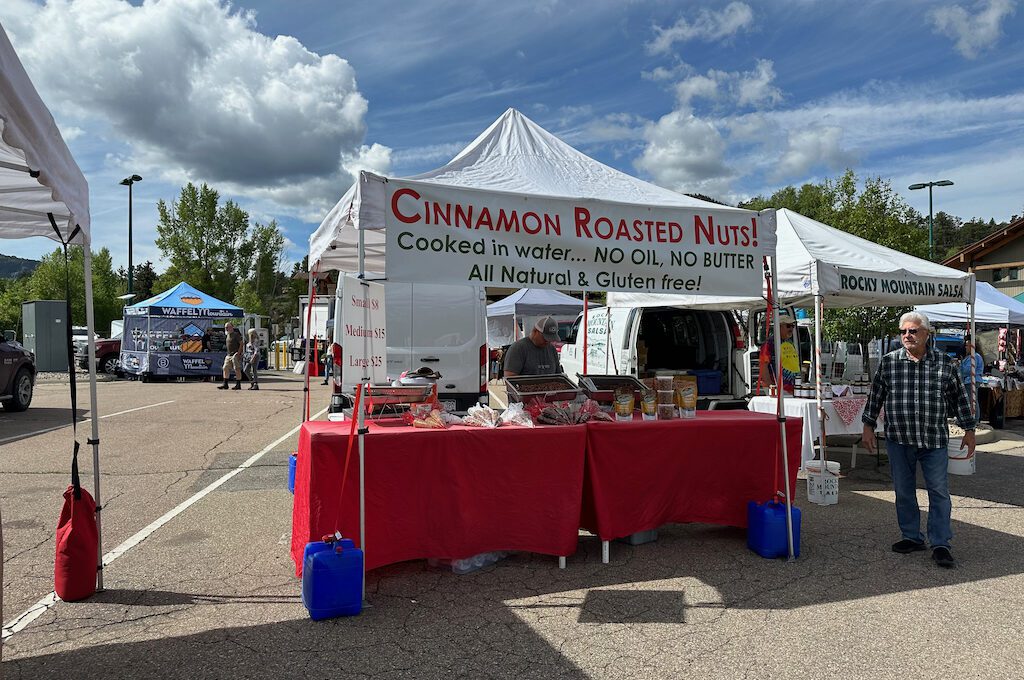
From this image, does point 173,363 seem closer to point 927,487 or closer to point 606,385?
point 606,385

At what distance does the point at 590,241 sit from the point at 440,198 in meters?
1.13

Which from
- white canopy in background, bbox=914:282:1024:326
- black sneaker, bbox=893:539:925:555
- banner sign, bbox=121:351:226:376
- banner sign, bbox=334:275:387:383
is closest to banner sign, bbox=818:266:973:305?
black sneaker, bbox=893:539:925:555

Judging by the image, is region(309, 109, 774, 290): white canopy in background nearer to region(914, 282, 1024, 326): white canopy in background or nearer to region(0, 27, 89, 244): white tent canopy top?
region(0, 27, 89, 244): white tent canopy top

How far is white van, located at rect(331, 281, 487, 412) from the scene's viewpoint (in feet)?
29.0

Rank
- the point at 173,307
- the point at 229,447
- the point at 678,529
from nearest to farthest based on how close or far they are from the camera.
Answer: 1. the point at 678,529
2. the point at 229,447
3. the point at 173,307

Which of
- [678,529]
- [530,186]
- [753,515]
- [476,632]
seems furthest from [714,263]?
[476,632]

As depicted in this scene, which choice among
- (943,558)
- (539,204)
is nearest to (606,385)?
(539,204)

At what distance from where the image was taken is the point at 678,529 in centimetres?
560

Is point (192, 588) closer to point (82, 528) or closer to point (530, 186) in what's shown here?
point (82, 528)

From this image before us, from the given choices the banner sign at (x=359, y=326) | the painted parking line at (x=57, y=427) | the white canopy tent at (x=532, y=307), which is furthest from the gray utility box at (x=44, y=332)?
the banner sign at (x=359, y=326)

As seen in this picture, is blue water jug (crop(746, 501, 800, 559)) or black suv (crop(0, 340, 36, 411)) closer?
blue water jug (crop(746, 501, 800, 559))

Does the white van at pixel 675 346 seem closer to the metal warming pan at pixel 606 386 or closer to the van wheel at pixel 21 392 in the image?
the metal warming pan at pixel 606 386

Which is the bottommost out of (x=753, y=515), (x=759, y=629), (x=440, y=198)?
(x=759, y=629)

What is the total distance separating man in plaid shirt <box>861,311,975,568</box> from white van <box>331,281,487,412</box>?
5.19 meters
